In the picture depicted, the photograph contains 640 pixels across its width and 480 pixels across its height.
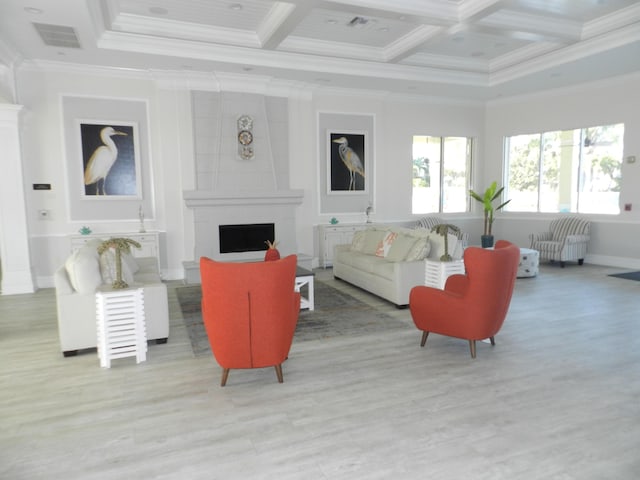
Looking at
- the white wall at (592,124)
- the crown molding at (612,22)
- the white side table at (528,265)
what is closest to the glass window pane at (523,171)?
the white wall at (592,124)

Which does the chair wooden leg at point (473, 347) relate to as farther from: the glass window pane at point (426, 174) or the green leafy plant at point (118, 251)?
the glass window pane at point (426, 174)

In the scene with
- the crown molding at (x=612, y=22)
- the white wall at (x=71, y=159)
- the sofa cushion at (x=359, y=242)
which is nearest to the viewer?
the crown molding at (x=612, y=22)

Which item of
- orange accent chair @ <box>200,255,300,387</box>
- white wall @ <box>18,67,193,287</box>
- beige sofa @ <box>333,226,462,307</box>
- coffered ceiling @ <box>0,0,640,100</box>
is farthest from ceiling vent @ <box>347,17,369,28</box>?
orange accent chair @ <box>200,255,300,387</box>

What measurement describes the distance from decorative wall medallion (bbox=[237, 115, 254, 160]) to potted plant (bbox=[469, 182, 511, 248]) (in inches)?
206

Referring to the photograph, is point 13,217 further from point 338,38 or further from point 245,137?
point 338,38

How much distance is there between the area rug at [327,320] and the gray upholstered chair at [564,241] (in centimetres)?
452

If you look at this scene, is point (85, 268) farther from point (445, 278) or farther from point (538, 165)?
point (538, 165)

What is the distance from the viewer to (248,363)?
3.20m

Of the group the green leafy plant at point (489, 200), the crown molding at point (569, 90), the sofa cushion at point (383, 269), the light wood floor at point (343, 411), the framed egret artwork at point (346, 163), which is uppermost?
the crown molding at point (569, 90)

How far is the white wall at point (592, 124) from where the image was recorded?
25.2 ft

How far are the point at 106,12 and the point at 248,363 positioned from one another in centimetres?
468

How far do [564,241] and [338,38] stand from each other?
18.0 ft

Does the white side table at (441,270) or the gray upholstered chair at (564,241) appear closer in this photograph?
the white side table at (441,270)

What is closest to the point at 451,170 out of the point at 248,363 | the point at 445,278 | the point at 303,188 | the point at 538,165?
the point at 538,165
